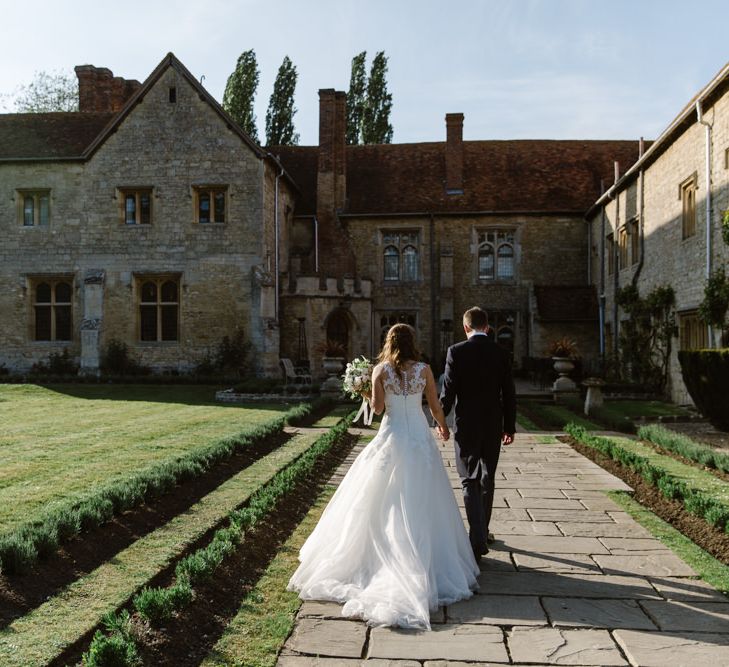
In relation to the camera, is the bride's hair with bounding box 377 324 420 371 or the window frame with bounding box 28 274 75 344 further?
the window frame with bounding box 28 274 75 344

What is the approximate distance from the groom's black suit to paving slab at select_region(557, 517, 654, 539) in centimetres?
116

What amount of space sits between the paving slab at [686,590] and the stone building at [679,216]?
10.3 m

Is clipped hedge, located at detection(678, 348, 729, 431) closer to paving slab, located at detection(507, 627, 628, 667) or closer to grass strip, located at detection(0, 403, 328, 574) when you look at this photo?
grass strip, located at detection(0, 403, 328, 574)

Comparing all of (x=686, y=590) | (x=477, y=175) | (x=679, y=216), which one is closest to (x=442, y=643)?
(x=686, y=590)

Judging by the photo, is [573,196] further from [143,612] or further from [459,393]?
[143,612]

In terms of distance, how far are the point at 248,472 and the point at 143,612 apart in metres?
4.60

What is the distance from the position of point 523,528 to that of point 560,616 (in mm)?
2029

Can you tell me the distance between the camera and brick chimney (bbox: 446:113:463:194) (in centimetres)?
2691

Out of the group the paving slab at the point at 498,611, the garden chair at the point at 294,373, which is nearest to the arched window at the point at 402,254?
the garden chair at the point at 294,373

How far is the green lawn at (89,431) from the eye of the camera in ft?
24.9

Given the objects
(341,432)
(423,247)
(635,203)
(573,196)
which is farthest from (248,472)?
(573,196)

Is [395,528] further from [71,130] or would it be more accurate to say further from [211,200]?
[71,130]

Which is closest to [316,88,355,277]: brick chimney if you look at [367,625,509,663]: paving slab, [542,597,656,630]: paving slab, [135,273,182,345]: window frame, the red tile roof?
[135,273,182,345]: window frame

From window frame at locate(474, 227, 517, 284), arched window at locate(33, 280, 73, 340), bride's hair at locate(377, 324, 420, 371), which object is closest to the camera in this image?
bride's hair at locate(377, 324, 420, 371)
